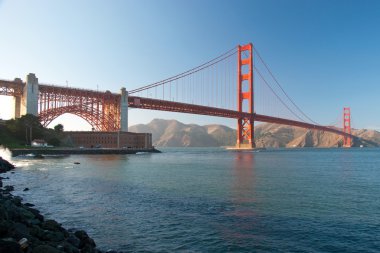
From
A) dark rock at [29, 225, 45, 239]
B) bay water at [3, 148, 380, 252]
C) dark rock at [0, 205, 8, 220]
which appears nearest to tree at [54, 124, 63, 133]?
bay water at [3, 148, 380, 252]

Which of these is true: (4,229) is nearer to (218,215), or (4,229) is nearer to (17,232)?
(17,232)

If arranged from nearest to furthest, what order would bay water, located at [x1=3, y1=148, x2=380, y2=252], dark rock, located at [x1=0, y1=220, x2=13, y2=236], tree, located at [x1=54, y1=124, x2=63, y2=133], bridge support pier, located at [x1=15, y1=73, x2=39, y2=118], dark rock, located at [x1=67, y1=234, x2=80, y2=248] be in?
1. dark rock, located at [x1=0, y1=220, x2=13, y2=236]
2. dark rock, located at [x1=67, y1=234, x2=80, y2=248]
3. bay water, located at [x1=3, y1=148, x2=380, y2=252]
4. bridge support pier, located at [x1=15, y1=73, x2=39, y2=118]
5. tree, located at [x1=54, y1=124, x2=63, y2=133]

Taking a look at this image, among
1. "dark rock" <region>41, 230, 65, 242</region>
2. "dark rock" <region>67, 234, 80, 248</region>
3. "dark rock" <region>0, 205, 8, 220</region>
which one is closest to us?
"dark rock" <region>41, 230, 65, 242</region>

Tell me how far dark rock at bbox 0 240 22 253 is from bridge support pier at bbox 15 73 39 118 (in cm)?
8582

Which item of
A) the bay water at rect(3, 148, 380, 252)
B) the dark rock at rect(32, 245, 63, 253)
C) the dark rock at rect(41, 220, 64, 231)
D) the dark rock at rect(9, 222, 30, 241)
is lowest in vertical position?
the bay water at rect(3, 148, 380, 252)

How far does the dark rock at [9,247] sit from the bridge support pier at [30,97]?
282 ft

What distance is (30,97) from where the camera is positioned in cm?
8612

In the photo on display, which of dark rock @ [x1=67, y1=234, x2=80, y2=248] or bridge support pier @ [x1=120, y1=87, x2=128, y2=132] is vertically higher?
bridge support pier @ [x1=120, y1=87, x2=128, y2=132]

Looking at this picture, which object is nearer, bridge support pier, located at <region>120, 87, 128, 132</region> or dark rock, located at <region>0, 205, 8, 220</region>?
dark rock, located at <region>0, 205, 8, 220</region>

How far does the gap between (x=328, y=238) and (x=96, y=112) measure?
9775 centimetres

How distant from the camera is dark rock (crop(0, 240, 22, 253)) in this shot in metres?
7.64

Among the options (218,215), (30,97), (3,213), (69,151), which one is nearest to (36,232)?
(3,213)

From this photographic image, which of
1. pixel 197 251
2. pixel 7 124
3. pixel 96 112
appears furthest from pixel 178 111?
pixel 197 251

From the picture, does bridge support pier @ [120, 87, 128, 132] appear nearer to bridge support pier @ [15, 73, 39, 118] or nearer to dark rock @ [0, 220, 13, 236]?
bridge support pier @ [15, 73, 39, 118]
